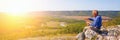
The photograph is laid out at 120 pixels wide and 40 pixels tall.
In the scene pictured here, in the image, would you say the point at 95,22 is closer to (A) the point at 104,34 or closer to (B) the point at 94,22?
(B) the point at 94,22

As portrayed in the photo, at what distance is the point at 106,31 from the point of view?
16688 mm

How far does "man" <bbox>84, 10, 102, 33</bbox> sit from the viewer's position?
15251mm

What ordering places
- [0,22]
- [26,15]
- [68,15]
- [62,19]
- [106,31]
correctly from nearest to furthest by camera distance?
1. [106,31]
2. [0,22]
3. [26,15]
4. [62,19]
5. [68,15]

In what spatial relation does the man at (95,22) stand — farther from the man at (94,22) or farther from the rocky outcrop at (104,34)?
the rocky outcrop at (104,34)

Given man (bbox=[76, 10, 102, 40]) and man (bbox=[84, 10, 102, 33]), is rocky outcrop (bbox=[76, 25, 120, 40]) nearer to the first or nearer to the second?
man (bbox=[76, 10, 102, 40])

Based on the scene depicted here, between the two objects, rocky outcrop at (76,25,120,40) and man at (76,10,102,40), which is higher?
man at (76,10,102,40)

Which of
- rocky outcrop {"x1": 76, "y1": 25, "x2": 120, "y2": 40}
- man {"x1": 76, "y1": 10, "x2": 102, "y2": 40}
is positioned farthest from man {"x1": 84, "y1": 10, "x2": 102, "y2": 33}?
rocky outcrop {"x1": 76, "y1": 25, "x2": 120, "y2": 40}

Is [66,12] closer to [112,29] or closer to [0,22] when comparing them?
[0,22]

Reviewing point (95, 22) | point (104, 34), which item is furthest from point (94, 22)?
point (104, 34)

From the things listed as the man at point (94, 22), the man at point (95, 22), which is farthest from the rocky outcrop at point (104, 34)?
the man at point (95, 22)

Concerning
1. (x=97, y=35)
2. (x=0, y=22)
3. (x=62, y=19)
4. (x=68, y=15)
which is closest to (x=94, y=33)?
(x=97, y=35)

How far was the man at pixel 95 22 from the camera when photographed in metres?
15.3

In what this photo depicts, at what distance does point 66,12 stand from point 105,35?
96.0 m

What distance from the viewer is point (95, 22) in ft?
50.7
